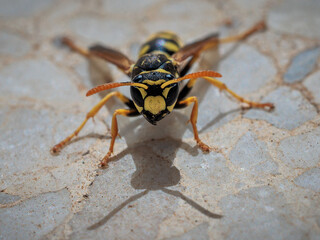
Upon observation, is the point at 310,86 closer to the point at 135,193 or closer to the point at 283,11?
the point at 283,11

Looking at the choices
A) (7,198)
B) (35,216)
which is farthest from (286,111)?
(7,198)

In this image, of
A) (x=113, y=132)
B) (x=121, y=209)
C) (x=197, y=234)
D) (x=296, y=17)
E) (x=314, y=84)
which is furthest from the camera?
(x=296, y=17)

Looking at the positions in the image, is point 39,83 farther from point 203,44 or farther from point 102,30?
point 203,44

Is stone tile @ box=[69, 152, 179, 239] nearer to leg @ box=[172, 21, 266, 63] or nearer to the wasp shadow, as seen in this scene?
the wasp shadow

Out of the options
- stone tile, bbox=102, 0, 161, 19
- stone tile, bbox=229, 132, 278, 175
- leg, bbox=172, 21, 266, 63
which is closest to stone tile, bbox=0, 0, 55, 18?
stone tile, bbox=102, 0, 161, 19

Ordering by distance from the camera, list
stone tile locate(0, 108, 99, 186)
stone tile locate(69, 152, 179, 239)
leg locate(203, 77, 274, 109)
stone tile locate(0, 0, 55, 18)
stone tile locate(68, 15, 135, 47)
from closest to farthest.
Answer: stone tile locate(69, 152, 179, 239) → stone tile locate(0, 108, 99, 186) → leg locate(203, 77, 274, 109) → stone tile locate(68, 15, 135, 47) → stone tile locate(0, 0, 55, 18)

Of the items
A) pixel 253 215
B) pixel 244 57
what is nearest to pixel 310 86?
pixel 244 57
